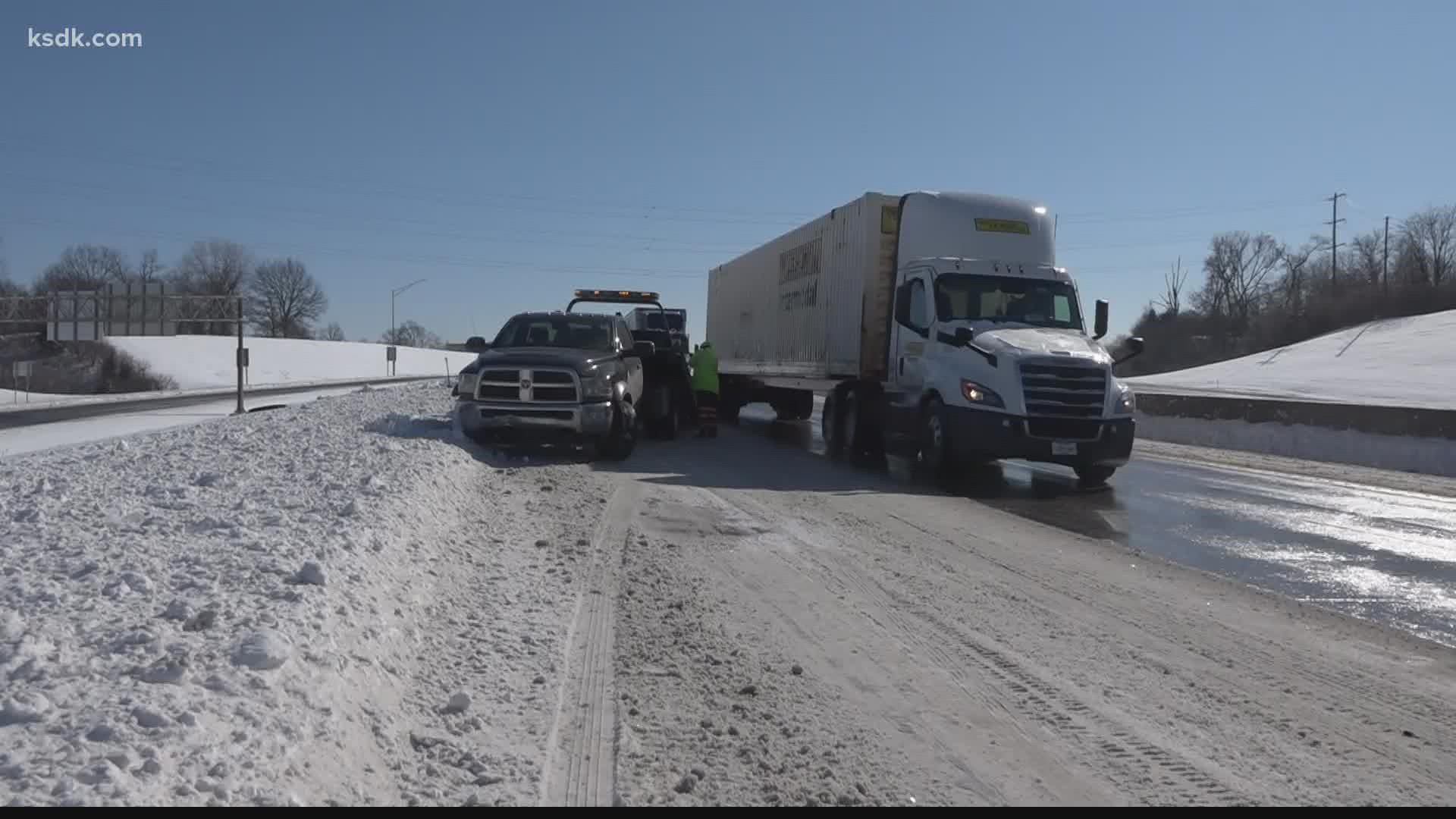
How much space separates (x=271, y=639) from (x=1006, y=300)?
12.7 meters

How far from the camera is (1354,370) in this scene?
6084cm

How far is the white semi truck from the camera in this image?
14.0m

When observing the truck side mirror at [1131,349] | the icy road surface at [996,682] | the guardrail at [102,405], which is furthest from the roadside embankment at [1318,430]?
the guardrail at [102,405]

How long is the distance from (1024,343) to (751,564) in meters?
7.08

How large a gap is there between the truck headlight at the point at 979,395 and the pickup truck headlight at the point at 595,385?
4.62 meters

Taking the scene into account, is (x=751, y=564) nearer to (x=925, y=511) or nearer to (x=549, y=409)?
(x=925, y=511)

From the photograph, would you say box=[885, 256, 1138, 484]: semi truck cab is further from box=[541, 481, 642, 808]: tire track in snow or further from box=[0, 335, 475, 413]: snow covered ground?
box=[0, 335, 475, 413]: snow covered ground

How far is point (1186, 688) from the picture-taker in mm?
5625

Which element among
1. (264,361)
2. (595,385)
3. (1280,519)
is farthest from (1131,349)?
(264,361)

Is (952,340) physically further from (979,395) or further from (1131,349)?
(1131,349)

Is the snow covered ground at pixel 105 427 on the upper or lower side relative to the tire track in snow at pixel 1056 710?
lower

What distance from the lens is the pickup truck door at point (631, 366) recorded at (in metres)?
16.5

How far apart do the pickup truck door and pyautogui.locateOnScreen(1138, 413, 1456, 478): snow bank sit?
467 inches

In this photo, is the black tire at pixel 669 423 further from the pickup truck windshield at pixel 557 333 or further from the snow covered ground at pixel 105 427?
the snow covered ground at pixel 105 427
